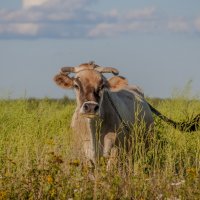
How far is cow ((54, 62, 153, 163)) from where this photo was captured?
10.6m

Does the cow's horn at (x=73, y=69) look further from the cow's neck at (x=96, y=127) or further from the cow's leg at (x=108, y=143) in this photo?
the cow's leg at (x=108, y=143)

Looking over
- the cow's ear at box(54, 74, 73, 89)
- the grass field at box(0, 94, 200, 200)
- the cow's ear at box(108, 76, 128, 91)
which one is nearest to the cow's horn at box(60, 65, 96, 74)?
the cow's ear at box(54, 74, 73, 89)

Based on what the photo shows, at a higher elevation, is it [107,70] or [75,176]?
[107,70]

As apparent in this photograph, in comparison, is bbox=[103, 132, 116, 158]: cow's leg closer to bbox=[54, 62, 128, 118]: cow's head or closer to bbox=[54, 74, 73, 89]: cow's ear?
bbox=[54, 62, 128, 118]: cow's head

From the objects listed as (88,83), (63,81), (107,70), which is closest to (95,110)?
(88,83)

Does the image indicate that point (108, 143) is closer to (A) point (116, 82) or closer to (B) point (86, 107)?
(B) point (86, 107)

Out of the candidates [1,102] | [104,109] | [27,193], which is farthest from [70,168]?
[1,102]

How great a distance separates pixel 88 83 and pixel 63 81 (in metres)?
0.74

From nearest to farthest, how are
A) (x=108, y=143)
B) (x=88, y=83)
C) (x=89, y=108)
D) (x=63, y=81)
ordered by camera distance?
(x=89, y=108) < (x=88, y=83) < (x=108, y=143) < (x=63, y=81)

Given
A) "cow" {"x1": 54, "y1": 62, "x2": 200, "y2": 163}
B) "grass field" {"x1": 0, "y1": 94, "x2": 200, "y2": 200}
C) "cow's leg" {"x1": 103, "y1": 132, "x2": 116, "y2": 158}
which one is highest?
"cow" {"x1": 54, "y1": 62, "x2": 200, "y2": 163}

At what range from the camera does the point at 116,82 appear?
1205 cm

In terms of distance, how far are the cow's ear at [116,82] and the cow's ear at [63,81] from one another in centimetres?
58

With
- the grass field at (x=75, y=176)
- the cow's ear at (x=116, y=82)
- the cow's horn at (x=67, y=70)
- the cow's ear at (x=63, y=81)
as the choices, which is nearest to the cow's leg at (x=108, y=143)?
the grass field at (x=75, y=176)

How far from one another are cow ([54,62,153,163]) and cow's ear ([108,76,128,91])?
6 centimetres
